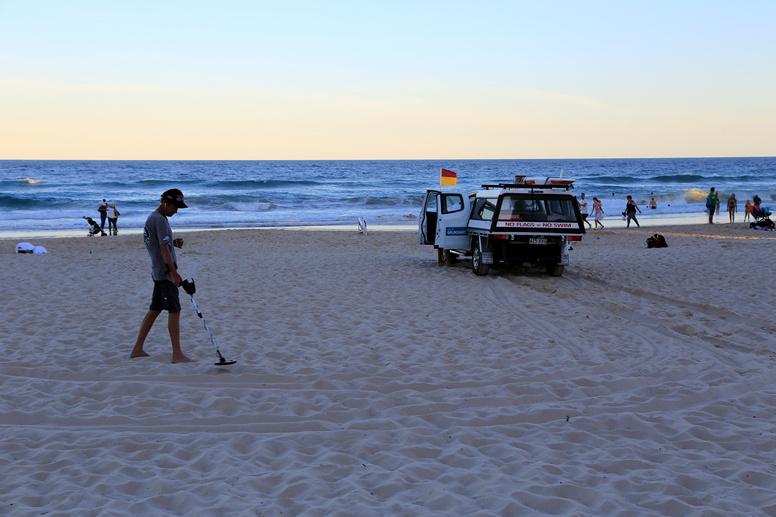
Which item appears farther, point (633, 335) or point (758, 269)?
point (758, 269)

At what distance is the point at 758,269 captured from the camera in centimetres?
1255

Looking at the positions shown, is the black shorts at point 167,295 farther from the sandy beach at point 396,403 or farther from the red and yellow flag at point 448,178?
the red and yellow flag at point 448,178

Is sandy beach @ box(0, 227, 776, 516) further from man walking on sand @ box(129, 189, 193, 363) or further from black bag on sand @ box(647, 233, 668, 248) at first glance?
black bag on sand @ box(647, 233, 668, 248)

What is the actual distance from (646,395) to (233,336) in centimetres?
478

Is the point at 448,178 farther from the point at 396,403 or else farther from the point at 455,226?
the point at 396,403

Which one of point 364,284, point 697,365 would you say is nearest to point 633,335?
point 697,365

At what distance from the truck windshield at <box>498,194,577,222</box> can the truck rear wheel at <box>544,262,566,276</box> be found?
1.04 metres

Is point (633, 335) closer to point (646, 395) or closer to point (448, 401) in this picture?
point (646, 395)

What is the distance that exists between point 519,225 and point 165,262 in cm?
771

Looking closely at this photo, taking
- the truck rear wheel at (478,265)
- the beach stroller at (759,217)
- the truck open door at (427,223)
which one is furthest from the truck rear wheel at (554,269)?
the beach stroller at (759,217)

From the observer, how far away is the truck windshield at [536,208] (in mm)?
12336

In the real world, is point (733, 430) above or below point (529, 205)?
below

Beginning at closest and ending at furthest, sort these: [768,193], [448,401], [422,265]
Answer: [448,401] < [422,265] < [768,193]

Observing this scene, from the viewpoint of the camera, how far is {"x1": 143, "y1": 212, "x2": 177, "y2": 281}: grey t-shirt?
6.28 metres
